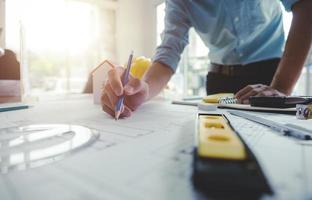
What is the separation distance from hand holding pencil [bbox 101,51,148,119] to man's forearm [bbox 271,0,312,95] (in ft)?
1.32

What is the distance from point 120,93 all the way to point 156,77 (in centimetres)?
34

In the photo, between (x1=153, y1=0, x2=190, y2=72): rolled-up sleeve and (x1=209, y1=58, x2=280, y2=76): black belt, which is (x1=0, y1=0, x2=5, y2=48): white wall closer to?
(x1=153, y1=0, x2=190, y2=72): rolled-up sleeve

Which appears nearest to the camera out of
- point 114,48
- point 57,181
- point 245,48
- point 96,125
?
point 57,181

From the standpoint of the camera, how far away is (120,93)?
1.59ft

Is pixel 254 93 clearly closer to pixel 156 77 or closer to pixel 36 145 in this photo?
pixel 156 77

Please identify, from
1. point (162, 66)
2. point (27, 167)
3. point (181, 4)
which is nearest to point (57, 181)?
point (27, 167)

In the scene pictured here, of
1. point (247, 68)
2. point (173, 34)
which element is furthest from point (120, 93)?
point (247, 68)

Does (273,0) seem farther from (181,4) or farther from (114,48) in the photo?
(114,48)

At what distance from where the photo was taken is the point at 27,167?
19cm

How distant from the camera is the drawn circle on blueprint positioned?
0.67ft

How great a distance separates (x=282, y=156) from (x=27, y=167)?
23cm

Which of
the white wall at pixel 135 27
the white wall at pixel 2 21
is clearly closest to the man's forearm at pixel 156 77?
the white wall at pixel 2 21

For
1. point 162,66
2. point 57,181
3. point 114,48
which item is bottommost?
point 57,181

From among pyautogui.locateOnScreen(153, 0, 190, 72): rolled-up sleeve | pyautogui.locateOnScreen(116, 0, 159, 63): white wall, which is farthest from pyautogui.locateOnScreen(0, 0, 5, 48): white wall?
pyautogui.locateOnScreen(153, 0, 190, 72): rolled-up sleeve
